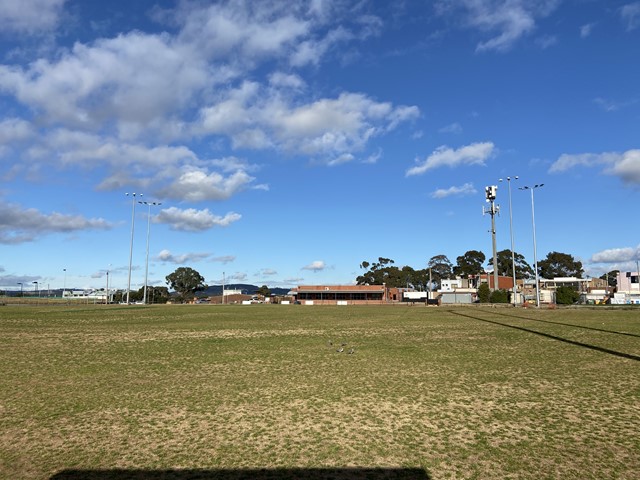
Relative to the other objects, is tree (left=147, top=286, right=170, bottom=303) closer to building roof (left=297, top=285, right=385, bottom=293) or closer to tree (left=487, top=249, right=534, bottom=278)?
building roof (left=297, top=285, right=385, bottom=293)

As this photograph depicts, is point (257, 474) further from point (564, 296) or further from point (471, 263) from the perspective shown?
point (471, 263)

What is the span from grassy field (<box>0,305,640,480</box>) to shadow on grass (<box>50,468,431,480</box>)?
0.03m

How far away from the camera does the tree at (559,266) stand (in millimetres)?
148125

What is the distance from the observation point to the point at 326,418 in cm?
812

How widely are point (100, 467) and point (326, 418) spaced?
3.69m

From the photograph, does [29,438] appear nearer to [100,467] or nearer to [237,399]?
[100,467]

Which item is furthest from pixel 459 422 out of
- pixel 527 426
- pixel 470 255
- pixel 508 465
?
pixel 470 255

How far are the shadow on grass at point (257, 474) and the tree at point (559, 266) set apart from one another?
16187 centimetres

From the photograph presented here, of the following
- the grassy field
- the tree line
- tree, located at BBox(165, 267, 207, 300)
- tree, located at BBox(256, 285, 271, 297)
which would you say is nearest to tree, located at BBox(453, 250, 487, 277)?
the tree line

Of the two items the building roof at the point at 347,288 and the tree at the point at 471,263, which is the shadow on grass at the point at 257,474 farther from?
the tree at the point at 471,263

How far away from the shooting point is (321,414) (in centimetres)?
837

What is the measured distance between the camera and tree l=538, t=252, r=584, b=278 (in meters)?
148

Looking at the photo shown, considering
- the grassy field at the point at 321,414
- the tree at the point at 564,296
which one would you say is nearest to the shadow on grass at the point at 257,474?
the grassy field at the point at 321,414

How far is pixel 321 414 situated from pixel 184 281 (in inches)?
6033
